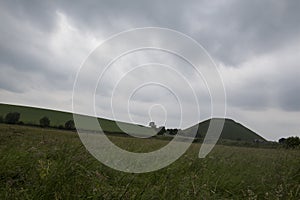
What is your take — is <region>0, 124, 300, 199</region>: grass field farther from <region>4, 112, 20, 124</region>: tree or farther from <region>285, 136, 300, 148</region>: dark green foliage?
<region>4, 112, 20, 124</region>: tree

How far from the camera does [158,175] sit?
443 centimetres

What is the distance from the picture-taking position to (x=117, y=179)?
3.52m

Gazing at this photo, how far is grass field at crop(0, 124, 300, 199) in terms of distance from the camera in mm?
2533

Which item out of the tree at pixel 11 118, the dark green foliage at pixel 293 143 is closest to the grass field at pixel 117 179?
the dark green foliage at pixel 293 143

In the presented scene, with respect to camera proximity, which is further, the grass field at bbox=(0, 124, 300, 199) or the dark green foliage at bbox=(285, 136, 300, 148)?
the dark green foliage at bbox=(285, 136, 300, 148)

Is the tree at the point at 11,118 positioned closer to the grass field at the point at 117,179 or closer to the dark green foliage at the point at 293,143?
the dark green foliage at the point at 293,143

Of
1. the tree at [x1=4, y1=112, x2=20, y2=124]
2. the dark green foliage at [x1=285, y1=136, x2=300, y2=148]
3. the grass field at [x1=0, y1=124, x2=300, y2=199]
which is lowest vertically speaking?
the grass field at [x1=0, y1=124, x2=300, y2=199]

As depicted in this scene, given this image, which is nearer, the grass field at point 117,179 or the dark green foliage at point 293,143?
the grass field at point 117,179

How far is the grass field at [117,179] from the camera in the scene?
2.53 meters

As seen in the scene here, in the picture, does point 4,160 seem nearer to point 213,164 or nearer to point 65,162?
point 65,162

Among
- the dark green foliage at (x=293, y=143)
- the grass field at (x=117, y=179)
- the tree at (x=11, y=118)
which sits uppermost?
the tree at (x=11, y=118)


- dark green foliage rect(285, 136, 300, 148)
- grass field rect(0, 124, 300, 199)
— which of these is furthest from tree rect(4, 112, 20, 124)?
grass field rect(0, 124, 300, 199)

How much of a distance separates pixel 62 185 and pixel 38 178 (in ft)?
1.46

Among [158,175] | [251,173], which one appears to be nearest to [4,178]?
[158,175]
